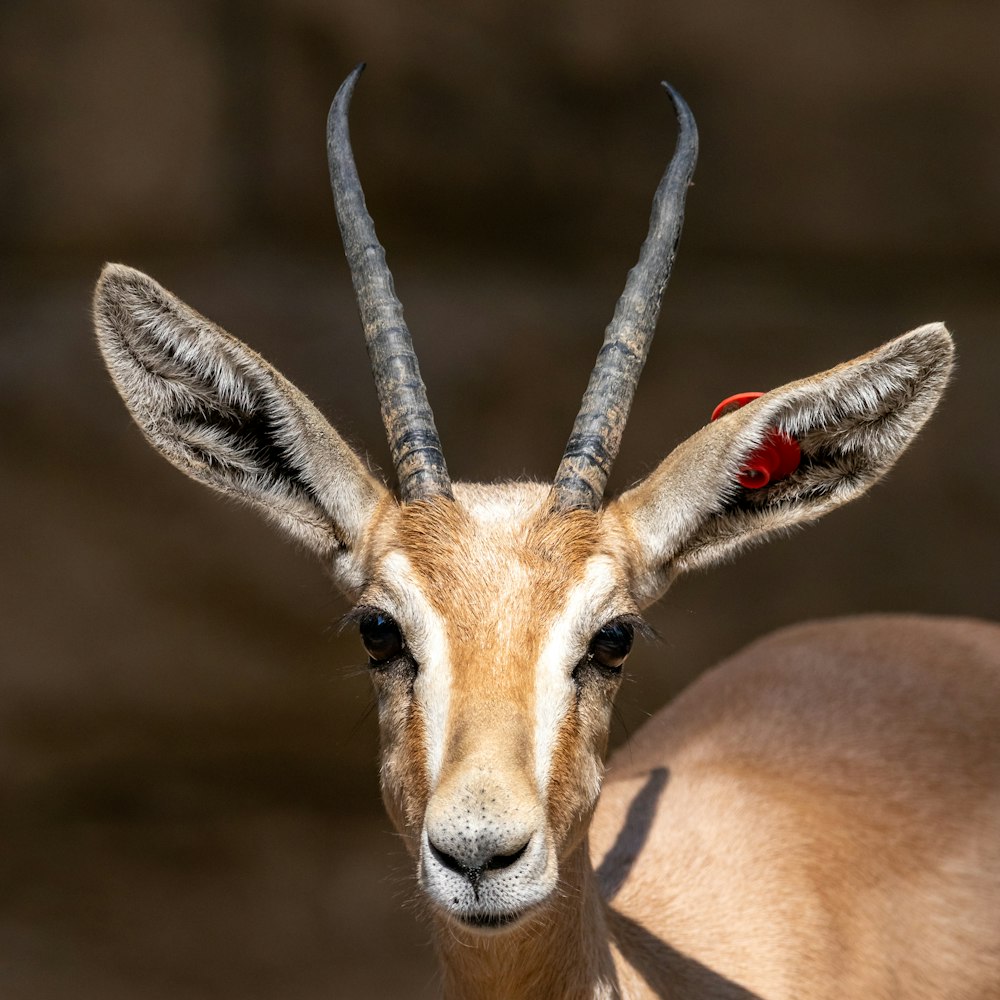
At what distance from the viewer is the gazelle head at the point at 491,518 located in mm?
2852

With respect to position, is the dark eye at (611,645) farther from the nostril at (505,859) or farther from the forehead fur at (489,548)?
the nostril at (505,859)

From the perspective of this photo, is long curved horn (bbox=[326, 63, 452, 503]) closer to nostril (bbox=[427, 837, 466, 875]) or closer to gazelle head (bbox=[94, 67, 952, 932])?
gazelle head (bbox=[94, 67, 952, 932])

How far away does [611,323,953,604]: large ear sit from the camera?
3299 mm

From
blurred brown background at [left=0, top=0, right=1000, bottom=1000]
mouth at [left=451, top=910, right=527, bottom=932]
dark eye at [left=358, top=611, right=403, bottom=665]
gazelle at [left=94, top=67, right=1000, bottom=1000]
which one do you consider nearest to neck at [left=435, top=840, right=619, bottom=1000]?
gazelle at [left=94, top=67, right=1000, bottom=1000]

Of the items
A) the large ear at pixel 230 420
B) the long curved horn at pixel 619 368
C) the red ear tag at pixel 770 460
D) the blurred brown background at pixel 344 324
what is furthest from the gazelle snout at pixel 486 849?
the blurred brown background at pixel 344 324

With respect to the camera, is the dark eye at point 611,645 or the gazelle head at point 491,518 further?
the dark eye at point 611,645

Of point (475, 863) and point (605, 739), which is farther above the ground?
point (605, 739)

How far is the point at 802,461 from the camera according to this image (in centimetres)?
364

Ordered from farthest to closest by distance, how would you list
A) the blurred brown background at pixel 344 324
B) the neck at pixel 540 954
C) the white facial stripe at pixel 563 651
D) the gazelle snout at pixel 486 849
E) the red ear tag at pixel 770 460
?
the blurred brown background at pixel 344 324 < the red ear tag at pixel 770 460 < the neck at pixel 540 954 < the white facial stripe at pixel 563 651 < the gazelle snout at pixel 486 849

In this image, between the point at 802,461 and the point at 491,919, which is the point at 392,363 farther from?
the point at 491,919

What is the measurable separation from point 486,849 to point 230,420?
1.54 m

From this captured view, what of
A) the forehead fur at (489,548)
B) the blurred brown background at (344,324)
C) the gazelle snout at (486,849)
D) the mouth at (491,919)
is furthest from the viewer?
the blurred brown background at (344,324)

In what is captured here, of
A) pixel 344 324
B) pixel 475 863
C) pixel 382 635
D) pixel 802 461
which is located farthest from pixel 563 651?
Result: pixel 344 324

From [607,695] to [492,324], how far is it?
3.86 m
